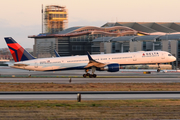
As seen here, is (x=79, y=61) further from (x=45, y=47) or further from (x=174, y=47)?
(x=45, y=47)

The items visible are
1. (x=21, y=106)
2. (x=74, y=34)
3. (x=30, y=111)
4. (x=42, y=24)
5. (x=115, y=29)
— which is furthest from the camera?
(x=42, y=24)

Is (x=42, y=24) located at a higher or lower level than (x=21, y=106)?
higher

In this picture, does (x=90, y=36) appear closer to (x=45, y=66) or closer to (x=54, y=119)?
(x=45, y=66)

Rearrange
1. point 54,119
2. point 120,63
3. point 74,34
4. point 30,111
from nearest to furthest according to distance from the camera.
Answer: point 54,119, point 30,111, point 120,63, point 74,34

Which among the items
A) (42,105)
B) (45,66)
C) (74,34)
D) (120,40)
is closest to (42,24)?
(74,34)

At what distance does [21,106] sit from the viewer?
22.2 meters

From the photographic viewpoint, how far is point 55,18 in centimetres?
18975

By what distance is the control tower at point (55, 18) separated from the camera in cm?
18988

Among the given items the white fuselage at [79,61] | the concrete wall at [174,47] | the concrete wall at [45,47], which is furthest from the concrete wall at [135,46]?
the white fuselage at [79,61]

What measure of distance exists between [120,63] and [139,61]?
12.0ft

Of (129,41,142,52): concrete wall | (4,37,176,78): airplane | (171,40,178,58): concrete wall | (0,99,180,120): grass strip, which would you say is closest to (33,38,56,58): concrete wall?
(129,41,142,52): concrete wall

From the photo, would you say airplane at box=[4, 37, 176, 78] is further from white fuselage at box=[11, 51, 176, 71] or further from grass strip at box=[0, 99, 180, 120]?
grass strip at box=[0, 99, 180, 120]

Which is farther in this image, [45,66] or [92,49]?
[92,49]

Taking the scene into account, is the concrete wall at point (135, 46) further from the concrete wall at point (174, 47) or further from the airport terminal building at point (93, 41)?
the concrete wall at point (174, 47)
